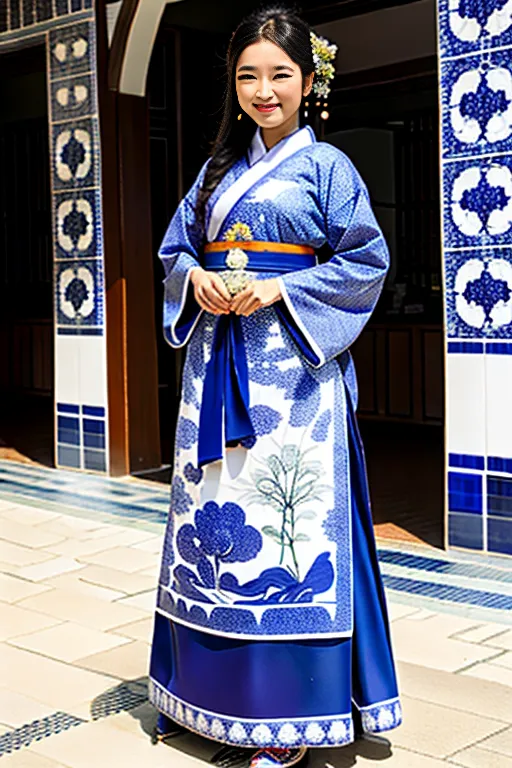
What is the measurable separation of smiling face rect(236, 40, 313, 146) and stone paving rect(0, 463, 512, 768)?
1.51 meters

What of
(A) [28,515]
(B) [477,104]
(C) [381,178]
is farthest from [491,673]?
(C) [381,178]

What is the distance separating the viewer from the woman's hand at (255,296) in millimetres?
2621

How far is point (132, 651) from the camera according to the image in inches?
144

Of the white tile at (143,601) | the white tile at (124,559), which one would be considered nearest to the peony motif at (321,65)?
the white tile at (143,601)

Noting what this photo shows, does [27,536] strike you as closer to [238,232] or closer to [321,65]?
[238,232]

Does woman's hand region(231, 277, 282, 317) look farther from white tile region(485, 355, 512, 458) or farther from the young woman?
white tile region(485, 355, 512, 458)

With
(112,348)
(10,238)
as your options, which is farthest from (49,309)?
(112,348)

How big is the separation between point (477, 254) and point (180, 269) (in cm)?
197

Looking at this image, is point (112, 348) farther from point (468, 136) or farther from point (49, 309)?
point (49, 309)

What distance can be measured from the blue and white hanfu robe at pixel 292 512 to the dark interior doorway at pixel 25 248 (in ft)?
25.2

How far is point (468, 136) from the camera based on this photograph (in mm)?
4508

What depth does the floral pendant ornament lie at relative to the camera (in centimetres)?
266

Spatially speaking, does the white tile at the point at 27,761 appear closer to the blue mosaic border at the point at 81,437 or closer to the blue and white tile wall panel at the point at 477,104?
the blue and white tile wall panel at the point at 477,104

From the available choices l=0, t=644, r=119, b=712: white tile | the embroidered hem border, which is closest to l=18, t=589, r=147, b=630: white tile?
l=0, t=644, r=119, b=712: white tile
